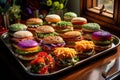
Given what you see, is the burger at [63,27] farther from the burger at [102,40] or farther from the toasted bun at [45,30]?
the burger at [102,40]

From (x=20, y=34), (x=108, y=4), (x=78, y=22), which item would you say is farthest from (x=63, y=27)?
(x=108, y=4)

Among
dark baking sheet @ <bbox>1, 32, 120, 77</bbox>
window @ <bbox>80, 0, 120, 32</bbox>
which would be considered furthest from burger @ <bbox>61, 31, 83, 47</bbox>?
window @ <bbox>80, 0, 120, 32</bbox>

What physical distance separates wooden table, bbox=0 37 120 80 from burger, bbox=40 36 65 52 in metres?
0.14

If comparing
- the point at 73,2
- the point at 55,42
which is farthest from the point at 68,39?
the point at 73,2

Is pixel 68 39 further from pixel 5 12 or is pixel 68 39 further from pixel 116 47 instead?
pixel 5 12

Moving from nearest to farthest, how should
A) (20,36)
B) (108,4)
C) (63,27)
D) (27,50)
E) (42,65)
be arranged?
(42,65) → (27,50) → (20,36) → (63,27) → (108,4)

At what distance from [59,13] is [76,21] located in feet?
0.62

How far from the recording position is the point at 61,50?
0.84 meters

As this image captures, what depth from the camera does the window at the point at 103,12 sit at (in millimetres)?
1132

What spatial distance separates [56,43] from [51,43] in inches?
0.8

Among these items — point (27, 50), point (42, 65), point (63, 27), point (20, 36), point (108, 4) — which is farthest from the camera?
point (108, 4)

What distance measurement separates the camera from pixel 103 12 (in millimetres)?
1238

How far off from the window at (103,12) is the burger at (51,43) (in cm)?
35

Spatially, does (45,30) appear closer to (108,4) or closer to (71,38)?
(71,38)
